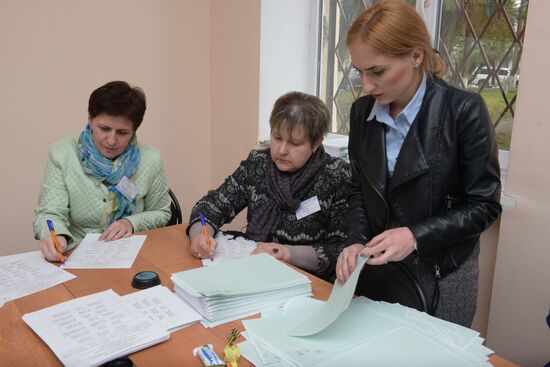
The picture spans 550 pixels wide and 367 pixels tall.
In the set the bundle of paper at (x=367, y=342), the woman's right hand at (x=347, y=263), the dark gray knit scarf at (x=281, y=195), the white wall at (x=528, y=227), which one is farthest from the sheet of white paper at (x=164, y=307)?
Answer: the white wall at (x=528, y=227)

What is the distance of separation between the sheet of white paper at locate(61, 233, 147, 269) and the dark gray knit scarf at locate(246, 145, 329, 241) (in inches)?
17.0

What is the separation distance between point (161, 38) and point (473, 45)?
1.89m

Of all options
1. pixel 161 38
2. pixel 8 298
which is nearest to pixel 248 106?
pixel 161 38

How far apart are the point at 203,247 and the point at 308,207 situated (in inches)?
17.5

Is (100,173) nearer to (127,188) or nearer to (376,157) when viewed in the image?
(127,188)

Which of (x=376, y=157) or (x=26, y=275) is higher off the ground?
(x=376, y=157)

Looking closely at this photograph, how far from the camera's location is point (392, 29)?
1202mm

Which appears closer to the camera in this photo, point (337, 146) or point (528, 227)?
point (528, 227)

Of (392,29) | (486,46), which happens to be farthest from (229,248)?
(486,46)

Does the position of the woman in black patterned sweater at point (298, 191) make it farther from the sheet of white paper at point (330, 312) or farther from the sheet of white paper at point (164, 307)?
the sheet of white paper at point (330, 312)

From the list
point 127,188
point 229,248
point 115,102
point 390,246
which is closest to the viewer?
point 390,246

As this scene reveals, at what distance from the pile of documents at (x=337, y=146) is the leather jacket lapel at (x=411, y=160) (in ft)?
3.03

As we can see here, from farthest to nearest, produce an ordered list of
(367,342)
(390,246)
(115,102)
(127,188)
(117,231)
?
1. (127,188)
2. (115,102)
3. (117,231)
4. (390,246)
5. (367,342)

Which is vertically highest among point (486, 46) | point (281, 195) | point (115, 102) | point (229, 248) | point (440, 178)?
point (486, 46)
